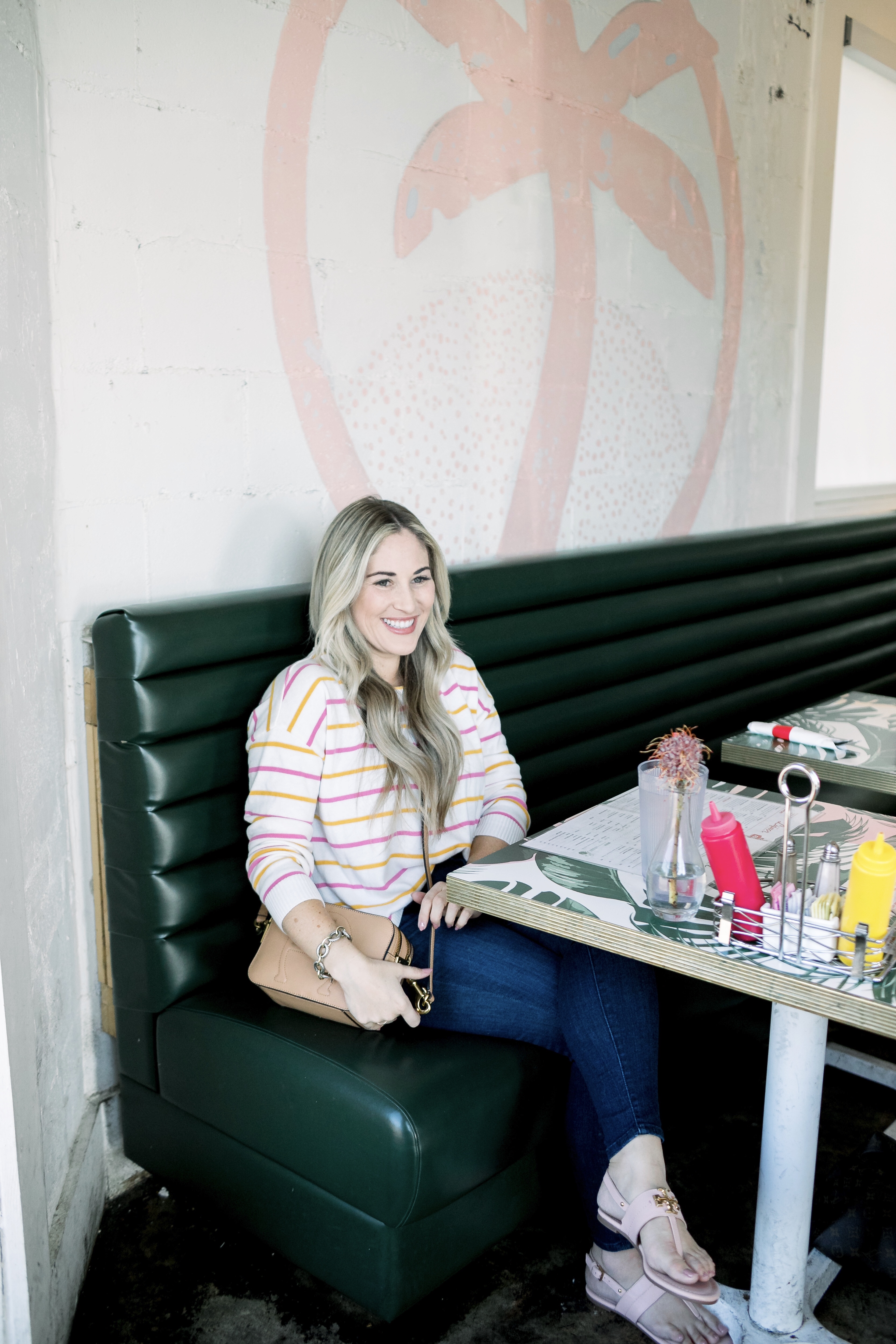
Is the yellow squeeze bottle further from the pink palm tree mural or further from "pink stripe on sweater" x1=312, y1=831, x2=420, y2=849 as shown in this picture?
the pink palm tree mural

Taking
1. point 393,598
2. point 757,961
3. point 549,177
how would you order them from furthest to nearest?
point 549,177
point 393,598
point 757,961

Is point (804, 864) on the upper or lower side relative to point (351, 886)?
upper

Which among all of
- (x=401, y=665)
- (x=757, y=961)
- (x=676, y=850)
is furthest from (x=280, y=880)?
(x=757, y=961)

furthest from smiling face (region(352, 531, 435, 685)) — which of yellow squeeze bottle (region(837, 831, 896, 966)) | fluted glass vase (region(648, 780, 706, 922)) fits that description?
yellow squeeze bottle (region(837, 831, 896, 966))

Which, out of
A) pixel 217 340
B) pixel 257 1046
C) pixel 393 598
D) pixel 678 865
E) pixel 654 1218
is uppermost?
pixel 217 340

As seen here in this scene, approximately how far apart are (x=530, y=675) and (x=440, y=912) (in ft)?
2.40

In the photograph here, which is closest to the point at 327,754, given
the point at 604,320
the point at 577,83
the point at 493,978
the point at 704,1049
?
the point at 493,978

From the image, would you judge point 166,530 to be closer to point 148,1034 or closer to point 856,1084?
point 148,1034

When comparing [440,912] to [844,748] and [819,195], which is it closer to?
[844,748]

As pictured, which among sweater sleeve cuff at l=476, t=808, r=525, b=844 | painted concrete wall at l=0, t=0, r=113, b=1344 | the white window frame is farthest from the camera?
the white window frame

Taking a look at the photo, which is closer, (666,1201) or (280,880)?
(666,1201)

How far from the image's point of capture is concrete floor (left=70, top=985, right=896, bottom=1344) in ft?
5.24

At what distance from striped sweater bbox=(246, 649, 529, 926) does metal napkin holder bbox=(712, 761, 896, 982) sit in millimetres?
604

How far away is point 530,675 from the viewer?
91.4 inches
